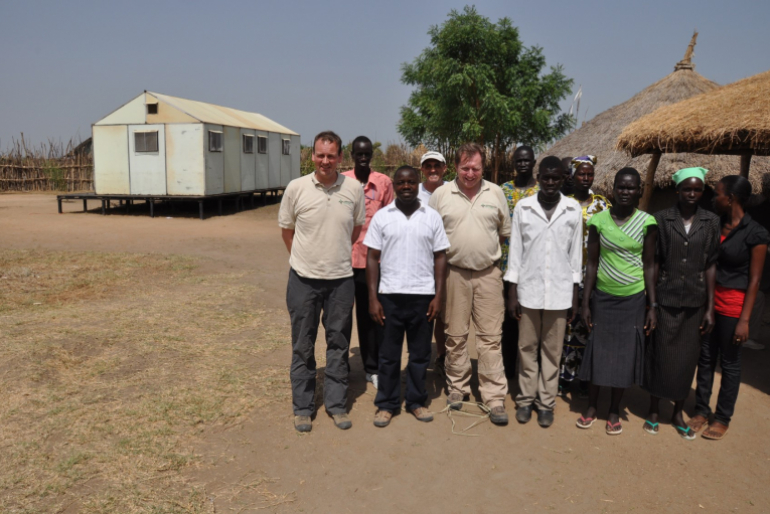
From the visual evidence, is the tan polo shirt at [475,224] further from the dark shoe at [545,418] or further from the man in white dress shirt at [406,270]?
the dark shoe at [545,418]

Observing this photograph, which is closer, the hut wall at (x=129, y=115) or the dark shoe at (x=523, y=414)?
the dark shoe at (x=523, y=414)

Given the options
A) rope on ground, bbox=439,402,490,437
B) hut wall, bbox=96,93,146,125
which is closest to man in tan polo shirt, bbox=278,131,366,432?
rope on ground, bbox=439,402,490,437

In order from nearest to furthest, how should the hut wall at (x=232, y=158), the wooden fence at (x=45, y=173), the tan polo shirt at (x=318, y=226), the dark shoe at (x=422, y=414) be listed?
the tan polo shirt at (x=318, y=226) → the dark shoe at (x=422, y=414) → the hut wall at (x=232, y=158) → the wooden fence at (x=45, y=173)

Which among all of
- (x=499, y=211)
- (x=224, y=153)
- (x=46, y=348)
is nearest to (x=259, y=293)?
(x=46, y=348)

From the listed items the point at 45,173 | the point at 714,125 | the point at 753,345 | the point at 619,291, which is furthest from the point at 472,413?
the point at 45,173

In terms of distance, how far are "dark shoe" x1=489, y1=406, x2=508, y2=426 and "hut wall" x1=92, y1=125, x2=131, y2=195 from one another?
47.0 ft

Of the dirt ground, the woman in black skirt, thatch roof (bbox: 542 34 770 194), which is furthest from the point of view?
thatch roof (bbox: 542 34 770 194)

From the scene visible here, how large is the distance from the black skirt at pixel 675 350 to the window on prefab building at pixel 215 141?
1366 centimetres

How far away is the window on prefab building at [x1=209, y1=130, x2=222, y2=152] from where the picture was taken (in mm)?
15258

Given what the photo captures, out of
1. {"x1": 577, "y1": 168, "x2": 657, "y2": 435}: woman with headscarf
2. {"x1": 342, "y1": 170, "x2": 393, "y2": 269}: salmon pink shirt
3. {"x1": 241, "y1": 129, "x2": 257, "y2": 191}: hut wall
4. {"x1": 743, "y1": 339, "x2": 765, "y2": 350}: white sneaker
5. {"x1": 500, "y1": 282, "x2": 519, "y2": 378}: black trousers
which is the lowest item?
{"x1": 743, "y1": 339, "x2": 765, "y2": 350}: white sneaker

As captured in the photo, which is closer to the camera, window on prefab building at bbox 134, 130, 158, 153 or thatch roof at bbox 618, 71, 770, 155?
thatch roof at bbox 618, 71, 770, 155

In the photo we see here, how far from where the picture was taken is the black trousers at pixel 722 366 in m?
3.57

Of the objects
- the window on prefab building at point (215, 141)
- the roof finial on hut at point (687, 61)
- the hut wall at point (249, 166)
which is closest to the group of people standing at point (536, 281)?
the roof finial on hut at point (687, 61)

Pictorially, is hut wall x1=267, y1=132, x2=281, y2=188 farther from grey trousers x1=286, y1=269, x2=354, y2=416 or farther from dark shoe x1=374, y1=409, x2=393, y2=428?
dark shoe x1=374, y1=409, x2=393, y2=428
